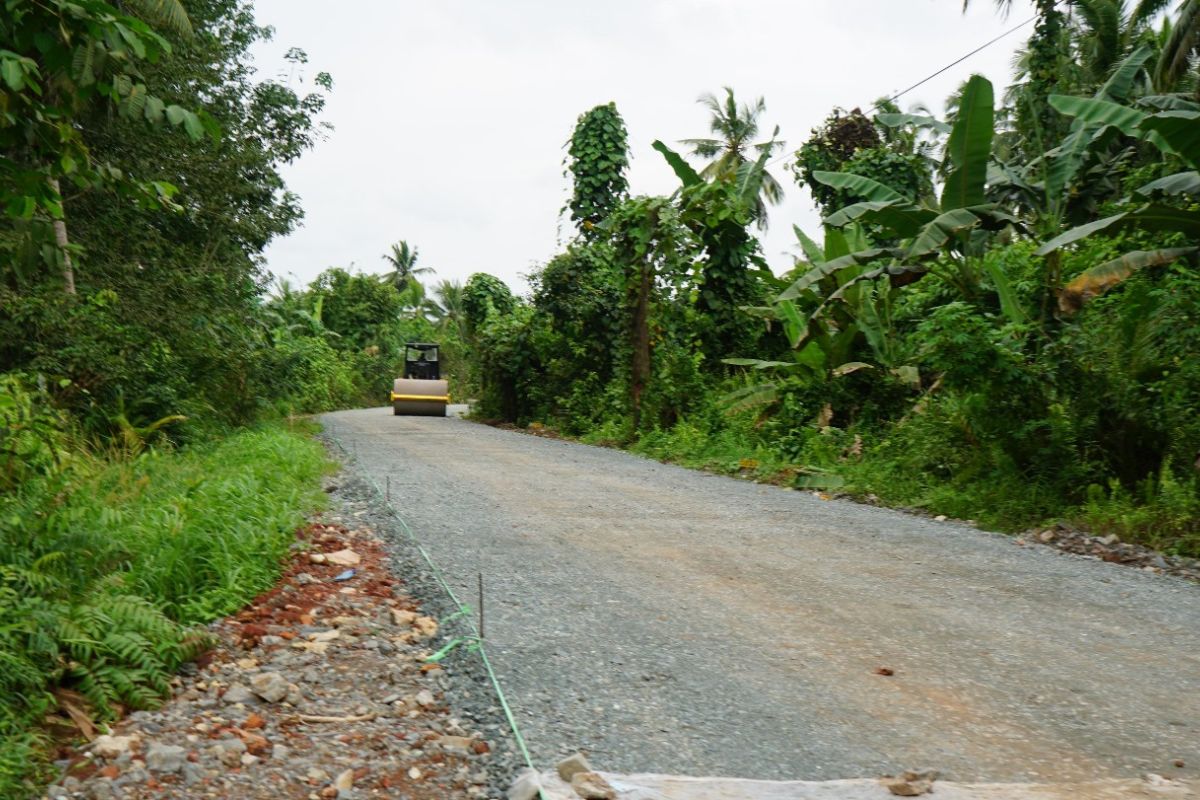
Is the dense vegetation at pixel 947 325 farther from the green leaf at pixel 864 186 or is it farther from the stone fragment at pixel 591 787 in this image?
the stone fragment at pixel 591 787

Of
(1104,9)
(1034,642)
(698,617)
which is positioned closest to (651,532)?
(698,617)

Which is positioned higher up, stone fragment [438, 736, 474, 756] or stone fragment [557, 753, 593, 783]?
stone fragment [557, 753, 593, 783]

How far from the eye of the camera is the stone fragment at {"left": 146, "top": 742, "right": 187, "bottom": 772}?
10.8 ft

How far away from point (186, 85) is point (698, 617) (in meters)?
13.7

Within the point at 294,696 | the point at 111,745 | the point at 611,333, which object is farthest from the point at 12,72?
the point at 611,333

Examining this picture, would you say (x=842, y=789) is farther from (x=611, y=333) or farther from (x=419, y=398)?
(x=419, y=398)

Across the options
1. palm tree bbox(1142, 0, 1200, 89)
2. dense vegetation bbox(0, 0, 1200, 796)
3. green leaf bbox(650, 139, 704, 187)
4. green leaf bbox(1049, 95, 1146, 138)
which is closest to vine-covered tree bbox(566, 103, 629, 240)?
dense vegetation bbox(0, 0, 1200, 796)

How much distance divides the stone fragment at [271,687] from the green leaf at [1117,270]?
7511 millimetres

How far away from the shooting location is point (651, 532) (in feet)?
26.0

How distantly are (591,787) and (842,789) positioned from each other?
2.66ft

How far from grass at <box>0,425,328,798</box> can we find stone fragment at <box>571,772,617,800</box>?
5.54 feet

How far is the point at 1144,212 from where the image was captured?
8281mm

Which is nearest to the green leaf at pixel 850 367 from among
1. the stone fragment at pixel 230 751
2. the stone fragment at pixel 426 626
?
the stone fragment at pixel 426 626

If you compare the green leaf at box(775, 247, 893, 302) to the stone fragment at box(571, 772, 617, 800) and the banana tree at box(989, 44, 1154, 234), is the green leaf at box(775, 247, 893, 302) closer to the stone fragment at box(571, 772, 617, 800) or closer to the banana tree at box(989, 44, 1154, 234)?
the banana tree at box(989, 44, 1154, 234)
